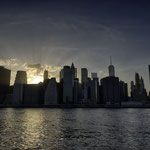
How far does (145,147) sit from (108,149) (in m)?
8.46

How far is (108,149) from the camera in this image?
1351 inches

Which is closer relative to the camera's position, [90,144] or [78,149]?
[78,149]

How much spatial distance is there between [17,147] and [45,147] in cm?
614

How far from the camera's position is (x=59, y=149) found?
3444 cm

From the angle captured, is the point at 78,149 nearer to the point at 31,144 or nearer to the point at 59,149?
the point at 59,149

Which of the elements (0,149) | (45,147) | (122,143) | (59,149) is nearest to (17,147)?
(0,149)

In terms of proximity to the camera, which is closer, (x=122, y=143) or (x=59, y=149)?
(x=59, y=149)

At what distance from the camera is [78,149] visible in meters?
34.2

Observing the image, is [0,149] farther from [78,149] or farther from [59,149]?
[78,149]

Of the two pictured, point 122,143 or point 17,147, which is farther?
point 122,143

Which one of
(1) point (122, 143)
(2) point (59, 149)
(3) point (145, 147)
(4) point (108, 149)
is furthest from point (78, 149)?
A: (3) point (145, 147)

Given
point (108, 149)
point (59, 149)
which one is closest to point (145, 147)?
point (108, 149)

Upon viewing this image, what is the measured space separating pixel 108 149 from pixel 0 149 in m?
22.5

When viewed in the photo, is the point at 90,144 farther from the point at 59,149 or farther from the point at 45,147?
the point at 45,147
